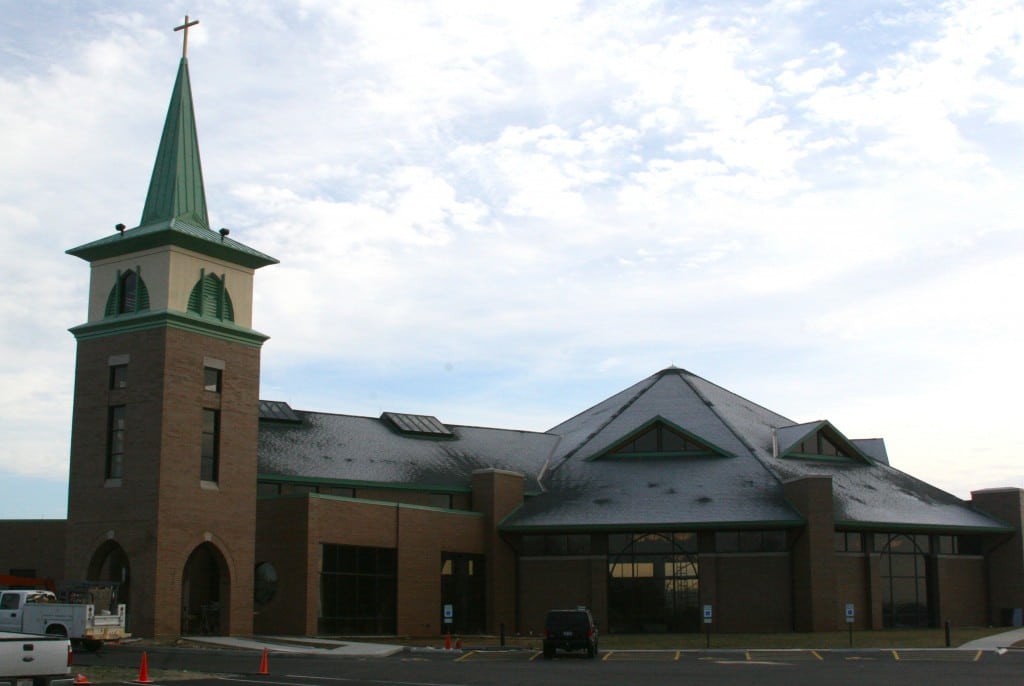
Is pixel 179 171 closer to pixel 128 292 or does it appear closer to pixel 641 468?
pixel 128 292

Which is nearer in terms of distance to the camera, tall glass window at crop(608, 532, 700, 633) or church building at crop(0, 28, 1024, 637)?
church building at crop(0, 28, 1024, 637)

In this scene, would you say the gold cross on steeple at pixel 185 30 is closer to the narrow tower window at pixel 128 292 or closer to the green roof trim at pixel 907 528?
the narrow tower window at pixel 128 292

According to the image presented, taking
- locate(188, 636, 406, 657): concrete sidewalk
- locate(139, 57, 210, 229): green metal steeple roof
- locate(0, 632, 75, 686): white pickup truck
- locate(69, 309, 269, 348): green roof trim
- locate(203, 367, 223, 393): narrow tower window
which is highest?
locate(139, 57, 210, 229): green metal steeple roof

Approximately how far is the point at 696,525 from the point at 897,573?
10075 mm

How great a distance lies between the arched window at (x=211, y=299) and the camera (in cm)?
4703

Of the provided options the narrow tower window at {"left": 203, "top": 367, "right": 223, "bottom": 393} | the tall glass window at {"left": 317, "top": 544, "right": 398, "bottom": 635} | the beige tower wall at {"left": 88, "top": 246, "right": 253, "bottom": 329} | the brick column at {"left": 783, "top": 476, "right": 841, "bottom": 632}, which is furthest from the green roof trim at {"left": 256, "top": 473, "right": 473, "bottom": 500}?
the brick column at {"left": 783, "top": 476, "right": 841, "bottom": 632}

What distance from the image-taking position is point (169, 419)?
147 ft

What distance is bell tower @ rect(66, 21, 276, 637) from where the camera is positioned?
44.2 meters

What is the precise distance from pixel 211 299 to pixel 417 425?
16690mm

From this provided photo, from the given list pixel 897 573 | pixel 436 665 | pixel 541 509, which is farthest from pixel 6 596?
pixel 897 573

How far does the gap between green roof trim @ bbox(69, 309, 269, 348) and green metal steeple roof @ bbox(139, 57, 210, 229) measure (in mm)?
4028

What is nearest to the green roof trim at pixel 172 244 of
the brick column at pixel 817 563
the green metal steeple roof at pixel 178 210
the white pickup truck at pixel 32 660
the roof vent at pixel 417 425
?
the green metal steeple roof at pixel 178 210

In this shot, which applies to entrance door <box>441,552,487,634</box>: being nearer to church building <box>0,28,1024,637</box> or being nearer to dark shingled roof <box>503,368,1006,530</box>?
church building <box>0,28,1024,637</box>

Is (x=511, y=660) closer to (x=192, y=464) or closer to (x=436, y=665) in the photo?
(x=436, y=665)
